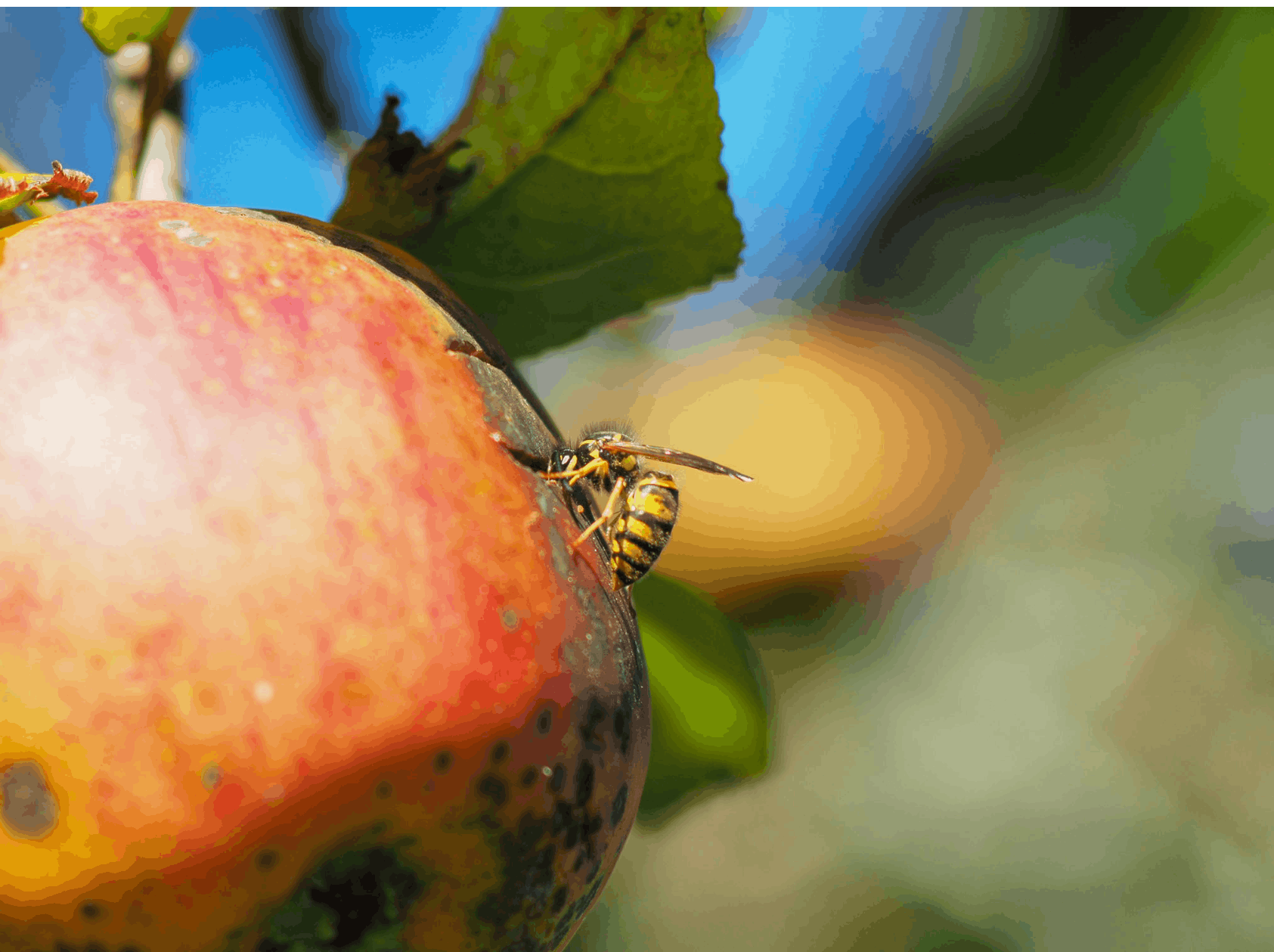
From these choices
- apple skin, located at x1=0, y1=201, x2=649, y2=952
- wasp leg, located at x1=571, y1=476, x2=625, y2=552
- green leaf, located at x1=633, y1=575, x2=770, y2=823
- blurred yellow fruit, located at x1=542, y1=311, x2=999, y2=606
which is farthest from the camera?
blurred yellow fruit, located at x1=542, y1=311, x2=999, y2=606

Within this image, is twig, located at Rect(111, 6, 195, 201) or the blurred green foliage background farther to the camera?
the blurred green foliage background

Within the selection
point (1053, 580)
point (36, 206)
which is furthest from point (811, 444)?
point (36, 206)

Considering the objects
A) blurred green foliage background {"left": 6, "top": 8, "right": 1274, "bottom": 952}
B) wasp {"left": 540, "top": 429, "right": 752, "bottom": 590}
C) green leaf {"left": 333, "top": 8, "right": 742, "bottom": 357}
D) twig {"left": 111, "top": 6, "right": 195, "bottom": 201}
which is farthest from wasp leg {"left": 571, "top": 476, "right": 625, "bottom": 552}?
blurred green foliage background {"left": 6, "top": 8, "right": 1274, "bottom": 952}

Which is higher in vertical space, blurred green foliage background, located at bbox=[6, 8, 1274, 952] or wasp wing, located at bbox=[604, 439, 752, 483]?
wasp wing, located at bbox=[604, 439, 752, 483]

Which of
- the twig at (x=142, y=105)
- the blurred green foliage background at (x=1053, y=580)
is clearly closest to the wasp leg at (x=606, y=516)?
the twig at (x=142, y=105)

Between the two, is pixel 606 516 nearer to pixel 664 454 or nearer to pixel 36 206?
pixel 664 454

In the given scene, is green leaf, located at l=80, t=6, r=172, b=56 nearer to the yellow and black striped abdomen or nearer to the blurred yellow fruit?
the yellow and black striped abdomen

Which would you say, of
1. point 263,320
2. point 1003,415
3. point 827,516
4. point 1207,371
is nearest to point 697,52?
point 263,320
